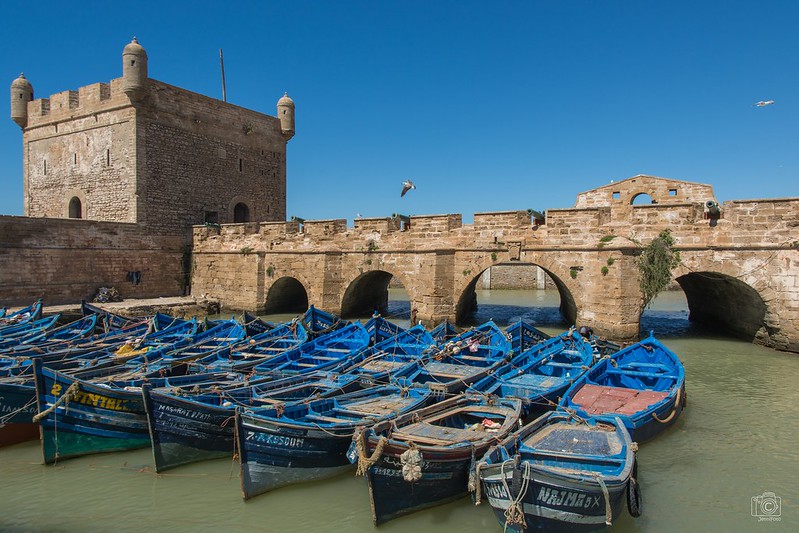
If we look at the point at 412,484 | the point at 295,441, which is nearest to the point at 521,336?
the point at 412,484

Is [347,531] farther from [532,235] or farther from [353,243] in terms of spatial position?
[353,243]

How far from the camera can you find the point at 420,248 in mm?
17781

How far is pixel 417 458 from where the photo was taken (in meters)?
5.75

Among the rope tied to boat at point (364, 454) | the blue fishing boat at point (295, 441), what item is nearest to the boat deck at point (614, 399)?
the blue fishing boat at point (295, 441)

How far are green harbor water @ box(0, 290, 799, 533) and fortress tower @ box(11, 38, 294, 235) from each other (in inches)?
636

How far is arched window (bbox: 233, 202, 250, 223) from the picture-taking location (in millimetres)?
26859

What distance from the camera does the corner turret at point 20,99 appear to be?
80.3 ft

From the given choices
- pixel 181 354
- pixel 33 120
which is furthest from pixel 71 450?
pixel 33 120

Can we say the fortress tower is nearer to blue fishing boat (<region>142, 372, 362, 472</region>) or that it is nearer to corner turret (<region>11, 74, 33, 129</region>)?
corner turret (<region>11, 74, 33, 129</region>)

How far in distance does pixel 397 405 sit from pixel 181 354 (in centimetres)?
595

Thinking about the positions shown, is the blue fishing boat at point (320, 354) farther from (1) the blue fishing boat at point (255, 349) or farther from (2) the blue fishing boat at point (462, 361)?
(2) the blue fishing boat at point (462, 361)

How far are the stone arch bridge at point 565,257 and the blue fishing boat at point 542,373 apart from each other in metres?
3.86

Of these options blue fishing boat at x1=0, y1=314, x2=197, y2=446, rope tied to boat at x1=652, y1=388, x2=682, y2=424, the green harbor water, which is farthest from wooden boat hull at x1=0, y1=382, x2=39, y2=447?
rope tied to boat at x1=652, y1=388, x2=682, y2=424

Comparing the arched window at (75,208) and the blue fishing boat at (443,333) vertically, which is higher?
the arched window at (75,208)
